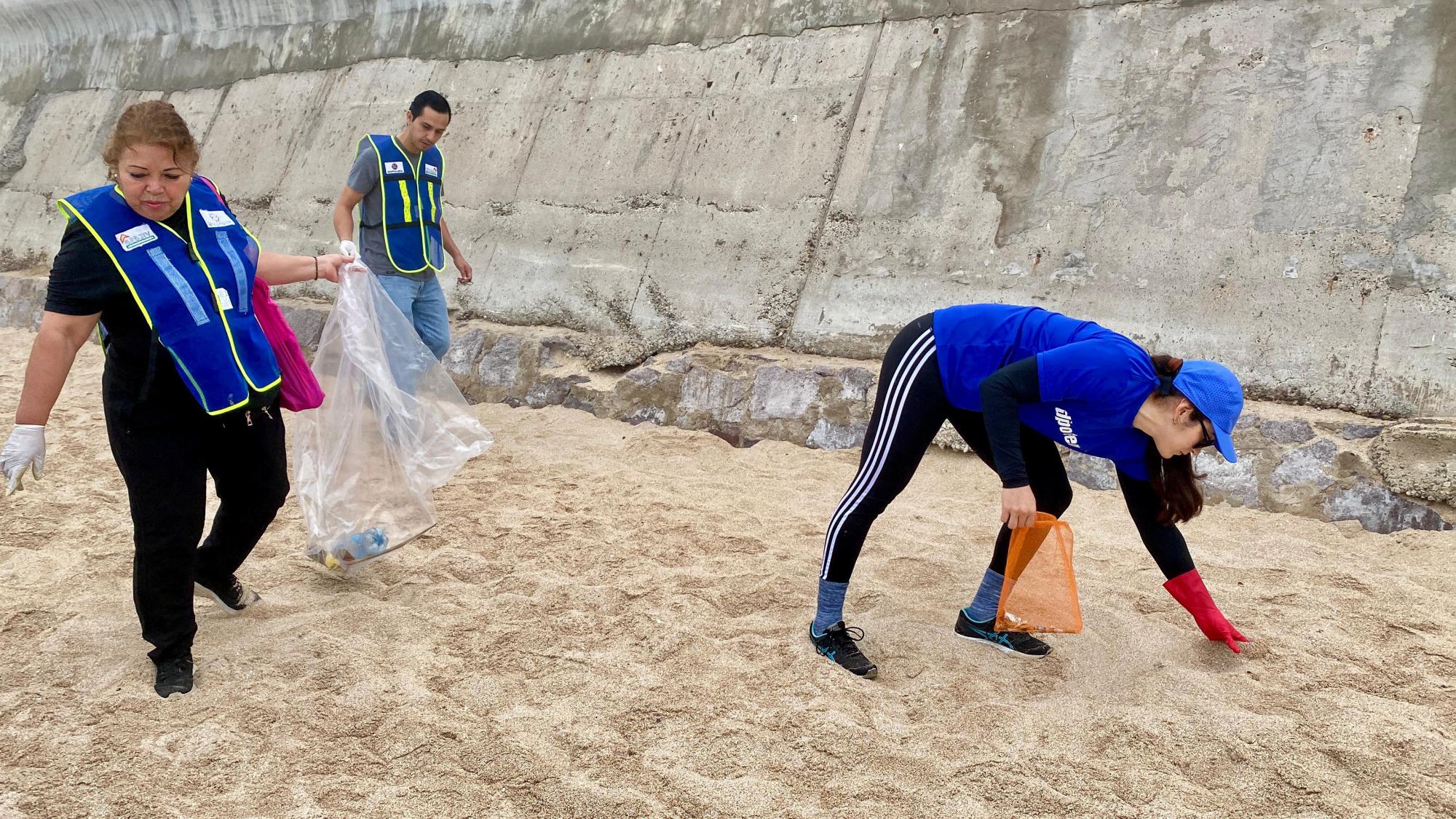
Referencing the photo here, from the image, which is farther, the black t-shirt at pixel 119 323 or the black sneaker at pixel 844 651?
the black sneaker at pixel 844 651

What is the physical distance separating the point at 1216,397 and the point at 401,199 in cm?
334

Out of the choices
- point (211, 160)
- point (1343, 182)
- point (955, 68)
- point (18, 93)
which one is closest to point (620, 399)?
point (955, 68)

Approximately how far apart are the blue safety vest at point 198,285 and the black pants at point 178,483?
0.13 meters

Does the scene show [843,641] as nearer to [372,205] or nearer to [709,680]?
[709,680]

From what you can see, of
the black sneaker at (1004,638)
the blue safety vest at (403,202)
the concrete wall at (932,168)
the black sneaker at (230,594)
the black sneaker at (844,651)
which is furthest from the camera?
the blue safety vest at (403,202)

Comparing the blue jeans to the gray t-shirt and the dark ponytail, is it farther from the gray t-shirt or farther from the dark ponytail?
the dark ponytail

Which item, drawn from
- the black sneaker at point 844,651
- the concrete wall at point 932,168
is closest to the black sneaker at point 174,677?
the black sneaker at point 844,651

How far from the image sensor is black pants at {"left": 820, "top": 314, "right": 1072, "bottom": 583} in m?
2.63

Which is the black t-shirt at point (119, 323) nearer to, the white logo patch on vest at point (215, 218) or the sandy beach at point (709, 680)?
the white logo patch on vest at point (215, 218)

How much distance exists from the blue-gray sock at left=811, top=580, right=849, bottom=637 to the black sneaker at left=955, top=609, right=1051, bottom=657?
392 mm

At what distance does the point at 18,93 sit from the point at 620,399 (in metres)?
8.12

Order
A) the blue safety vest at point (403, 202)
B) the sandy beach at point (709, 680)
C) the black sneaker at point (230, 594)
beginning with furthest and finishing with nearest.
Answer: the blue safety vest at point (403, 202) → the black sneaker at point (230, 594) → the sandy beach at point (709, 680)

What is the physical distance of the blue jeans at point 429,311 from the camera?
454 centimetres

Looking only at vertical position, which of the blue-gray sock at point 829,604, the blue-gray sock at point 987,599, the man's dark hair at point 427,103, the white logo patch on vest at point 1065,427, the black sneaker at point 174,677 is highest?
the man's dark hair at point 427,103
